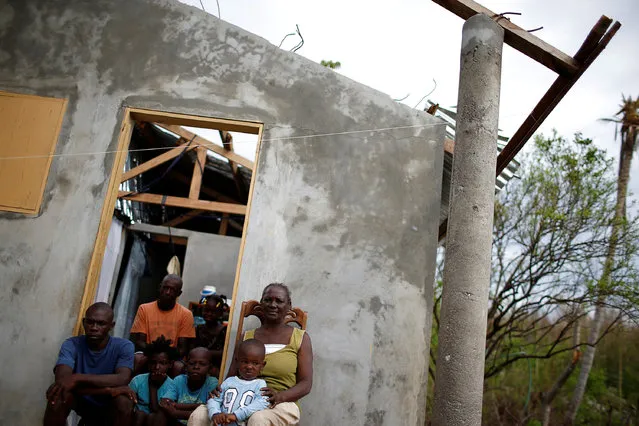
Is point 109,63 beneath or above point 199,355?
above

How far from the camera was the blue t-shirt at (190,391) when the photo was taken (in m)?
3.76

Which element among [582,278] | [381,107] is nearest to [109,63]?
[381,107]

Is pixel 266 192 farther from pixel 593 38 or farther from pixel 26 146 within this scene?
pixel 593 38

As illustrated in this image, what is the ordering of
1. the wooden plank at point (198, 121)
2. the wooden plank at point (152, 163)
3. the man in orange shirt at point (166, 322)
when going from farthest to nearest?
the wooden plank at point (152, 163)
the man in orange shirt at point (166, 322)
the wooden plank at point (198, 121)

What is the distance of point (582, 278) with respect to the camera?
29.2 feet

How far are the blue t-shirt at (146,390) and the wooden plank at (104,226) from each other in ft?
2.17

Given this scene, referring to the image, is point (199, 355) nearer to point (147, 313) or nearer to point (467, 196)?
point (147, 313)

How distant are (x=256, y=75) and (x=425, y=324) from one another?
2783 mm

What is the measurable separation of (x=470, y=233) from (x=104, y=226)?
3.07 metres

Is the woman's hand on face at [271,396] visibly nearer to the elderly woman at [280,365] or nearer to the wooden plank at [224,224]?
the elderly woman at [280,365]

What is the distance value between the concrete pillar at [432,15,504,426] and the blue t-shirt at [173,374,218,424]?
1.71 metres

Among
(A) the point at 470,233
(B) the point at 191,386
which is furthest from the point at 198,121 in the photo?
(A) the point at 470,233

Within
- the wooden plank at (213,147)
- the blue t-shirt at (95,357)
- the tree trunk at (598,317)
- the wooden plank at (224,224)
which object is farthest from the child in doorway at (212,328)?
the tree trunk at (598,317)

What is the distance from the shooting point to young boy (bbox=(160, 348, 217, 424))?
3637 mm
